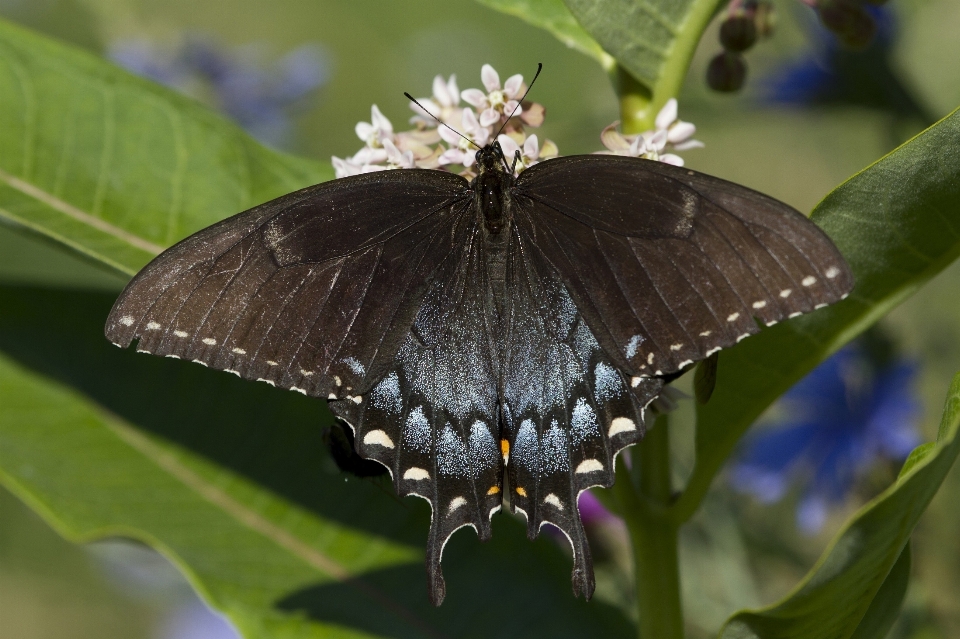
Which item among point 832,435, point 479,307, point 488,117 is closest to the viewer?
point 488,117

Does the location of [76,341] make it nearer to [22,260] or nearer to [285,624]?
[285,624]

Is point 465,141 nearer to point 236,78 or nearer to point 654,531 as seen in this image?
point 654,531

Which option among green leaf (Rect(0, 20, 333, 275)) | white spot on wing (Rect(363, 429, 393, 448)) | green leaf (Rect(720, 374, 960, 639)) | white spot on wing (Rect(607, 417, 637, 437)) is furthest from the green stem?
green leaf (Rect(0, 20, 333, 275))

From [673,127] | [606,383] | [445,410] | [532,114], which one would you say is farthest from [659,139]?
[445,410]

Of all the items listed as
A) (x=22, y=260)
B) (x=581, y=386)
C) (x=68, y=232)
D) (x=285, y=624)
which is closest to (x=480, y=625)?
(x=285, y=624)

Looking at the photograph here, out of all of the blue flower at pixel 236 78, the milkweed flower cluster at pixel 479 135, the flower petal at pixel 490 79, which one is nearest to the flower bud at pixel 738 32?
the milkweed flower cluster at pixel 479 135

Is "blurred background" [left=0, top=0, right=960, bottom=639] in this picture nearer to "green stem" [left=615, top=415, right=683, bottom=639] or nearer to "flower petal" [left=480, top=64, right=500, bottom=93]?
"green stem" [left=615, top=415, right=683, bottom=639]

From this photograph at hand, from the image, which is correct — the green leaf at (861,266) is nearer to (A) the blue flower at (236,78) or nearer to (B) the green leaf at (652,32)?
(B) the green leaf at (652,32)
